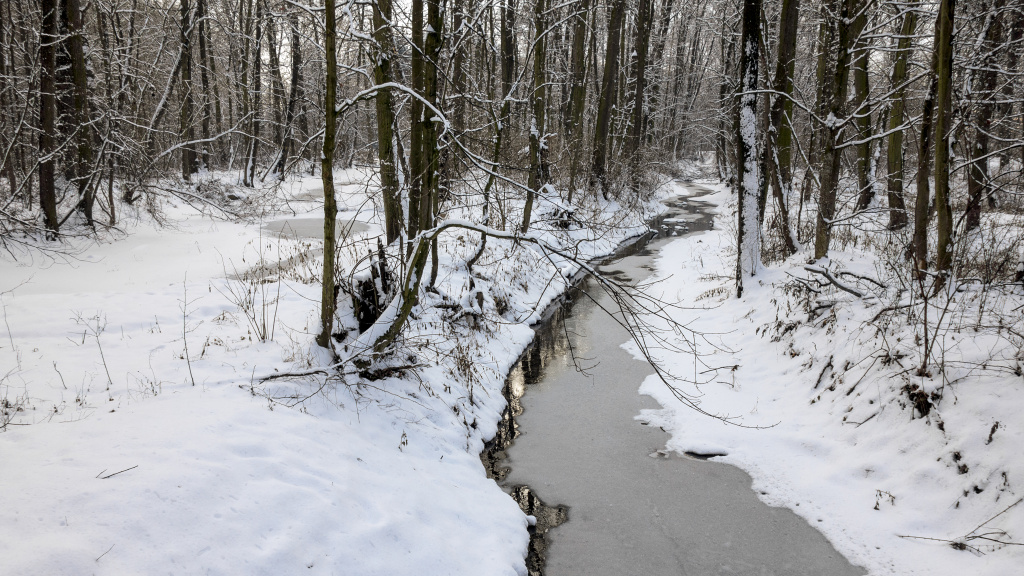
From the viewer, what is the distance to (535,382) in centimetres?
777

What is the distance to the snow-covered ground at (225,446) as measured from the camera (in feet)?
9.53

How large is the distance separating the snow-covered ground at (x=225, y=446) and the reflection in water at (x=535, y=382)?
182 millimetres

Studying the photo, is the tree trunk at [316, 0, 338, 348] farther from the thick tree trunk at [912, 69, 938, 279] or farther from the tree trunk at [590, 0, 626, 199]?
the tree trunk at [590, 0, 626, 199]

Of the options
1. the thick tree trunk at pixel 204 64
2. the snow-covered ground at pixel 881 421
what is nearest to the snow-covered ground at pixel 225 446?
the snow-covered ground at pixel 881 421

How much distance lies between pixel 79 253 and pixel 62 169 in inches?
119

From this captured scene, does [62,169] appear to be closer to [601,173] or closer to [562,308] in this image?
[562,308]

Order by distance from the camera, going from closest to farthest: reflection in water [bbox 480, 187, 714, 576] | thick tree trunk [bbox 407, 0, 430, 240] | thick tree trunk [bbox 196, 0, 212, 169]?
reflection in water [bbox 480, 187, 714, 576] < thick tree trunk [bbox 407, 0, 430, 240] < thick tree trunk [bbox 196, 0, 212, 169]

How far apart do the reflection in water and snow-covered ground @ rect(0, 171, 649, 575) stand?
182 mm

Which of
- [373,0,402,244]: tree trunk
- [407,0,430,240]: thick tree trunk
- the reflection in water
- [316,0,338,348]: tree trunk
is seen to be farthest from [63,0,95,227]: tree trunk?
the reflection in water

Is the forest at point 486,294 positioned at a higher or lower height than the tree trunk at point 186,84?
lower

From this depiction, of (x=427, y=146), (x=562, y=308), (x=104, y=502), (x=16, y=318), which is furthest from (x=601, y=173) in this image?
(x=104, y=502)

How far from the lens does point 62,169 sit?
11.4 m

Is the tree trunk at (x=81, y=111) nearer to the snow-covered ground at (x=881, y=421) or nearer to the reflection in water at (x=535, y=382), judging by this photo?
the reflection in water at (x=535, y=382)

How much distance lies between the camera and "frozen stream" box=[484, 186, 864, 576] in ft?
13.9
